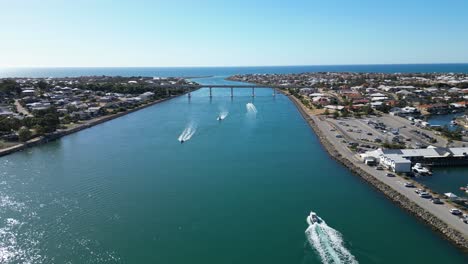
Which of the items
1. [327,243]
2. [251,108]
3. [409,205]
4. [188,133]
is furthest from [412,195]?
[251,108]

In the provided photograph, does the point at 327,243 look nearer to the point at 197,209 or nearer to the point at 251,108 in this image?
Answer: the point at 197,209

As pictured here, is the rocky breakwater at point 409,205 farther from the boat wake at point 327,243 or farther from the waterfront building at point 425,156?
the boat wake at point 327,243

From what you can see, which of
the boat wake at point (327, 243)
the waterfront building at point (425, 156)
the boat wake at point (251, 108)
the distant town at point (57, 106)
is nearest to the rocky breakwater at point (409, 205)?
the waterfront building at point (425, 156)

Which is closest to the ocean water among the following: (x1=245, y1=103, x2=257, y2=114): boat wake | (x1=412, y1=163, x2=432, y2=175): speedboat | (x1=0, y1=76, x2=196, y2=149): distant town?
(x1=412, y1=163, x2=432, y2=175): speedboat

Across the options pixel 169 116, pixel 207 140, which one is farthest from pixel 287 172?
pixel 169 116

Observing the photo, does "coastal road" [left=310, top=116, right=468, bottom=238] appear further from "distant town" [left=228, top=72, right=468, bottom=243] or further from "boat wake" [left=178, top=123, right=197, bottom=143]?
"boat wake" [left=178, top=123, right=197, bottom=143]

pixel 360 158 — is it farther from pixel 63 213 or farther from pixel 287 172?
pixel 63 213
